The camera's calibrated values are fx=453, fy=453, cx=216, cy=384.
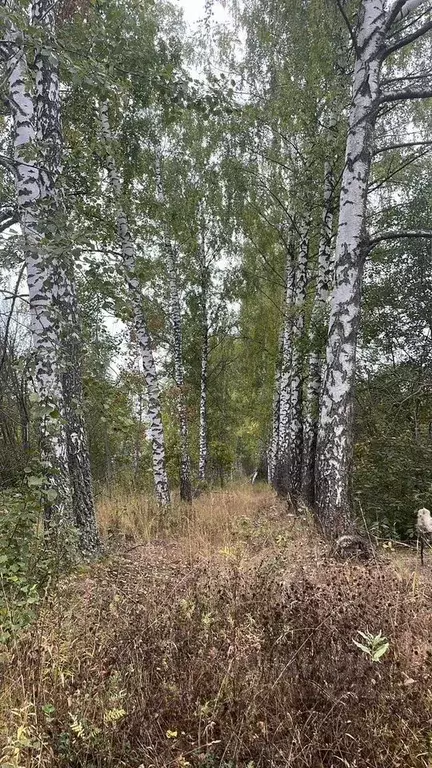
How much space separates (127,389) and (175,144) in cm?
1037

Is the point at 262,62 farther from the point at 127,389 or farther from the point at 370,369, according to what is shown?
the point at 127,389

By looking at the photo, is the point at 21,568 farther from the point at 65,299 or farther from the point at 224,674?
the point at 65,299

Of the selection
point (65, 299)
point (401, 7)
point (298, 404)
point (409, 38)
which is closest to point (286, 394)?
point (298, 404)

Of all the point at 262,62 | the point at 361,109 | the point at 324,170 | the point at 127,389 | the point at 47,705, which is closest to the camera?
the point at 47,705

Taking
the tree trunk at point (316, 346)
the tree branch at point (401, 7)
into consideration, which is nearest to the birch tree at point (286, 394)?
the tree trunk at point (316, 346)

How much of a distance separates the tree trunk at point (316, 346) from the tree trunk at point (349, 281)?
196 centimetres

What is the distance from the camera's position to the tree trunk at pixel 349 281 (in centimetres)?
475

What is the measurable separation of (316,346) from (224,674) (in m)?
5.24

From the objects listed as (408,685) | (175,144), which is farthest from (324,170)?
(408,685)

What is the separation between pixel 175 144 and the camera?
11844mm

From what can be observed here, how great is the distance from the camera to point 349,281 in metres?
4.82

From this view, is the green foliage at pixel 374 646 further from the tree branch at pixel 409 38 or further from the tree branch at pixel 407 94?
the tree branch at pixel 409 38

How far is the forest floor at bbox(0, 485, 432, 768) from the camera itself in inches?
73.6

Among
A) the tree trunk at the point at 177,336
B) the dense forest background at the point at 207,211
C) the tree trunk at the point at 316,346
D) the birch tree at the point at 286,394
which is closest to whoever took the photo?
the dense forest background at the point at 207,211
